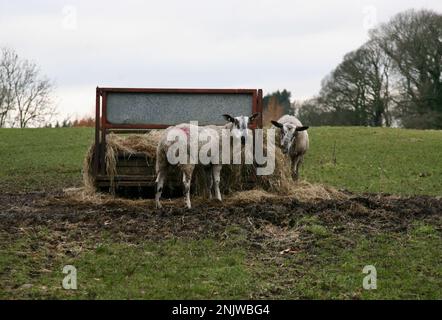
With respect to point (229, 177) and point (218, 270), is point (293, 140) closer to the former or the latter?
point (229, 177)

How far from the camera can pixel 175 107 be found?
15578 millimetres

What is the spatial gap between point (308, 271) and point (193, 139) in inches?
216

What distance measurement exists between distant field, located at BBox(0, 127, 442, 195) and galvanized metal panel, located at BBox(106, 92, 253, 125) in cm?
614

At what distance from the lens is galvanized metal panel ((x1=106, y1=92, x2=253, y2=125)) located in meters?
15.5

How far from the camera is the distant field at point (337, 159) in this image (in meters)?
22.5

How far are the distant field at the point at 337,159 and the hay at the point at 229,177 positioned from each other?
509 cm

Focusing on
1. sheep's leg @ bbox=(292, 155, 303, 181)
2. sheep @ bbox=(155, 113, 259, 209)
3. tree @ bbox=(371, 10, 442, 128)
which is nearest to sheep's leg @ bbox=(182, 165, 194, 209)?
sheep @ bbox=(155, 113, 259, 209)

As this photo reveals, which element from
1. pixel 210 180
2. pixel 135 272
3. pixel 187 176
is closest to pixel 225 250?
pixel 135 272

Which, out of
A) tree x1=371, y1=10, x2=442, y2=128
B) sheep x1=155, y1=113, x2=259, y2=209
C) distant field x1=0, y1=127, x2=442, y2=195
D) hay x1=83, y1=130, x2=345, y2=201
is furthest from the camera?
tree x1=371, y1=10, x2=442, y2=128

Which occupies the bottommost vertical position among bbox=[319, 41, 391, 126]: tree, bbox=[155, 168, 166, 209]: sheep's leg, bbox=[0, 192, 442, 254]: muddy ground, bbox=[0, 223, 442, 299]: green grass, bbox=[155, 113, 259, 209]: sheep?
bbox=[0, 223, 442, 299]: green grass

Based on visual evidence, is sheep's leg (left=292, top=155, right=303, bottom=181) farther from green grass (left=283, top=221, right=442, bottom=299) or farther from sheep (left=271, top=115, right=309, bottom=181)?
green grass (left=283, top=221, right=442, bottom=299)

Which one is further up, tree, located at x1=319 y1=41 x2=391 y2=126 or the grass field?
tree, located at x1=319 y1=41 x2=391 y2=126

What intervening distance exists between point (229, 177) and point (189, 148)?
1.94 m

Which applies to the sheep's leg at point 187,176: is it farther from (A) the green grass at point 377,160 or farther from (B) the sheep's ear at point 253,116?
(A) the green grass at point 377,160
